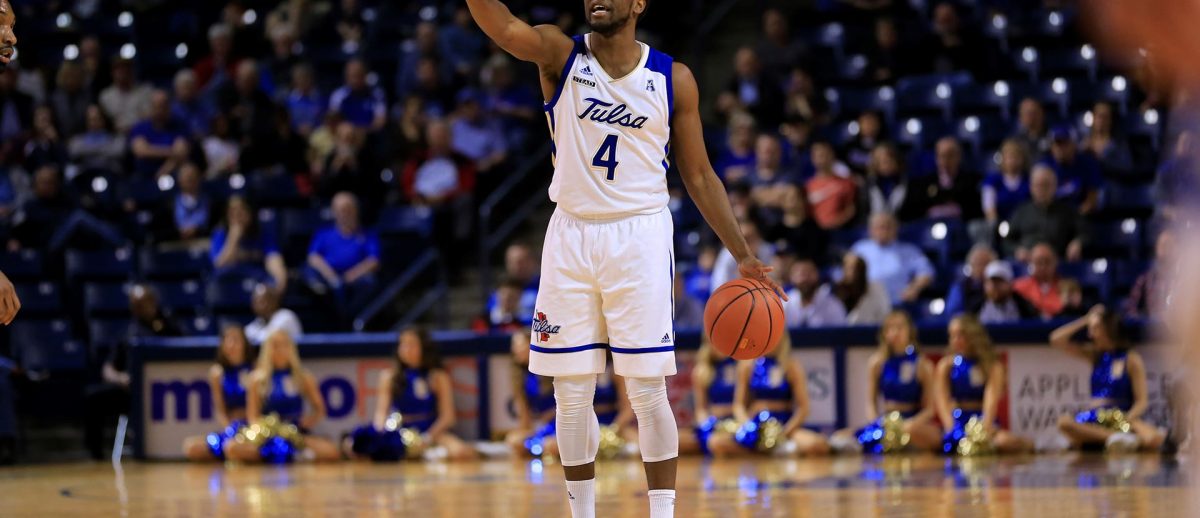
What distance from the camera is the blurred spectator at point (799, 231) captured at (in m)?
13.5

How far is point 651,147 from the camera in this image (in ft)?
20.8

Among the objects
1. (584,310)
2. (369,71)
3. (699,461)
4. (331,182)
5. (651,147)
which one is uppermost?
(369,71)

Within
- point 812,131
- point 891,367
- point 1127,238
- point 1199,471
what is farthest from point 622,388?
point 1199,471

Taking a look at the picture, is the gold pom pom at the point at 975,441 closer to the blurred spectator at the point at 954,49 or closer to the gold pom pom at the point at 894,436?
the gold pom pom at the point at 894,436

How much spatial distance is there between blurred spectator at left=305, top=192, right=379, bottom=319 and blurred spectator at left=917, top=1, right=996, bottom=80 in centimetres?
557

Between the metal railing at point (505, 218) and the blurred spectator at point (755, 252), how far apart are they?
2.39 metres

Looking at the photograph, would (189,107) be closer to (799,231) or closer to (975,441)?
(799,231)

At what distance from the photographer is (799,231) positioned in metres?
13.5

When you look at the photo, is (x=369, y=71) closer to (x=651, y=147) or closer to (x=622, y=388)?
(x=622, y=388)

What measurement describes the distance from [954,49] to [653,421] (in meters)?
9.76

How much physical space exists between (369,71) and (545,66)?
456 inches

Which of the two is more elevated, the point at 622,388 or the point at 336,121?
the point at 336,121

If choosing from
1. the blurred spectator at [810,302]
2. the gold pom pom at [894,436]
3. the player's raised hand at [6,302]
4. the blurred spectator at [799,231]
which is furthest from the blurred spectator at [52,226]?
the player's raised hand at [6,302]

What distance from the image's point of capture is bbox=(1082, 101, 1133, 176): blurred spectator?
13.5 metres
